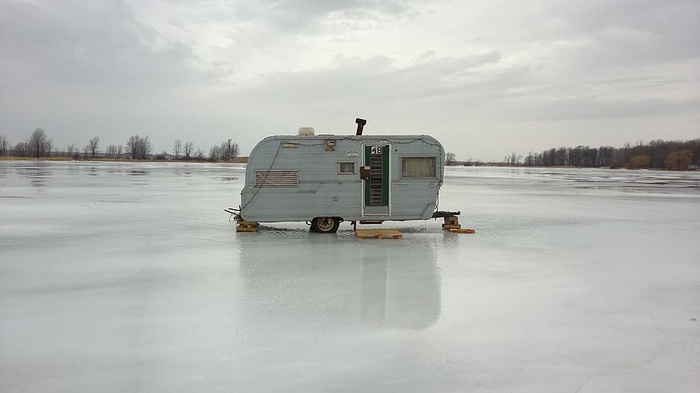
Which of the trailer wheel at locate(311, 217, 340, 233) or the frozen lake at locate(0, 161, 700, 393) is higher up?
the trailer wheel at locate(311, 217, 340, 233)

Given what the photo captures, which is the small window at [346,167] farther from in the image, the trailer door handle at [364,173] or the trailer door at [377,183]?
the trailer door at [377,183]

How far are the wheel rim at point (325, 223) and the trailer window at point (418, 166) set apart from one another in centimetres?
262

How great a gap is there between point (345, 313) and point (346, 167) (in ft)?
29.4

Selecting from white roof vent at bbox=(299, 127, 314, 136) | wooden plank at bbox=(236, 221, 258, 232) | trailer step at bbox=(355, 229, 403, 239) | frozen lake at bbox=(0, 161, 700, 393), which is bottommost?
frozen lake at bbox=(0, 161, 700, 393)

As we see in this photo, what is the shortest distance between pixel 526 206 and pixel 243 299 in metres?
18.7

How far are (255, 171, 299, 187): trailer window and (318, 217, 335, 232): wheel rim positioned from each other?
134 centimetres

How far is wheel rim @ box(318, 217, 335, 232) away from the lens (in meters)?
15.4

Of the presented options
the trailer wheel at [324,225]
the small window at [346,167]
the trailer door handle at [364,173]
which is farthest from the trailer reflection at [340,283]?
the small window at [346,167]

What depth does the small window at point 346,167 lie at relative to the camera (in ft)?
50.9

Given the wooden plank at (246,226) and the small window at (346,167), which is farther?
the small window at (346,167)

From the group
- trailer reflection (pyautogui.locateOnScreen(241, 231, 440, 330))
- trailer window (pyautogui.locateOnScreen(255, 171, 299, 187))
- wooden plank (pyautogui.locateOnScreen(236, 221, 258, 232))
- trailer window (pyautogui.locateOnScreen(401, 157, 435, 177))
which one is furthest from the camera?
trailer window (pyautogui.locateOnScreen(401, 157, 435, 177))

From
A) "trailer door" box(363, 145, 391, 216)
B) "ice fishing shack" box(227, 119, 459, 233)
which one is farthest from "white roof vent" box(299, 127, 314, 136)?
"trailer door" box(363, 145, 391, 216)

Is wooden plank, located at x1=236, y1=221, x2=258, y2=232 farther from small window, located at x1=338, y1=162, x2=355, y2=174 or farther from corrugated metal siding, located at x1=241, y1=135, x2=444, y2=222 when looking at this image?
small window, located at x1=338, y1=162, x2=355, y2=174

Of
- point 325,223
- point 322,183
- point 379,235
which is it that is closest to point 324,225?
point 325,223
